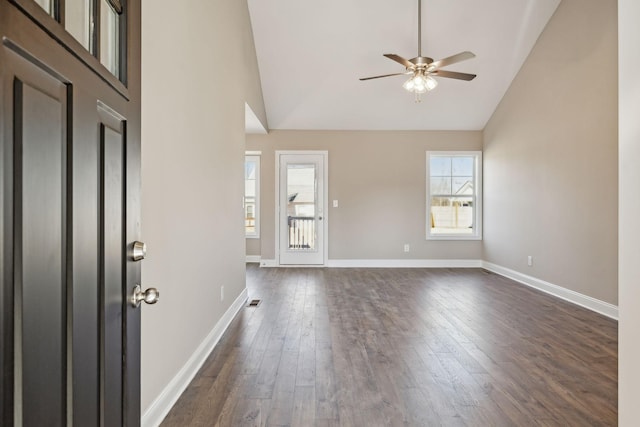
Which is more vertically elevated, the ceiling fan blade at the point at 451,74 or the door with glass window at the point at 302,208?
the ceiling fan blade at the point at 451,74

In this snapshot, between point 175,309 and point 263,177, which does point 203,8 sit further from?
point 263,177

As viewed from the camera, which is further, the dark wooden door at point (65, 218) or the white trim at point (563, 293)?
the white trim at point (563, 293)

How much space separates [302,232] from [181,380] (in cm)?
458

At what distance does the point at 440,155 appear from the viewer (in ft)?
22.0

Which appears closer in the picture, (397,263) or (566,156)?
(566,156)

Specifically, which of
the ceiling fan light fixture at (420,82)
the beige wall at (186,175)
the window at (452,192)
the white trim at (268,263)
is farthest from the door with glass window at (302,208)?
the beige wall at (186,175)

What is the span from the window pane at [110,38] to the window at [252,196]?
6320 millimetres

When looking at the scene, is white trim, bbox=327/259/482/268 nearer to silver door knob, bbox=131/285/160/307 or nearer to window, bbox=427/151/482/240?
window, bbox=427/151/482/240

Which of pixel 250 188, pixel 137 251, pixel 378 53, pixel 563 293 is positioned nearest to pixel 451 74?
pixel 378 53

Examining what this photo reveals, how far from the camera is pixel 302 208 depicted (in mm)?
6637

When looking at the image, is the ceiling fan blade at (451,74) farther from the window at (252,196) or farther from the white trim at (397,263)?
the window at (252,196)

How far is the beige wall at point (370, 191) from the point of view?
6602 mm

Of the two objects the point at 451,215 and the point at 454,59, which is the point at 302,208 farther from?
the point at 454,59

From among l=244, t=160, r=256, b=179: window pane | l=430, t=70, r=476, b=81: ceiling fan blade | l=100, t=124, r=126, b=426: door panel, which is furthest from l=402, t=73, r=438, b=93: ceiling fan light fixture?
l=244, t=160, r=256, b=179: window pane
